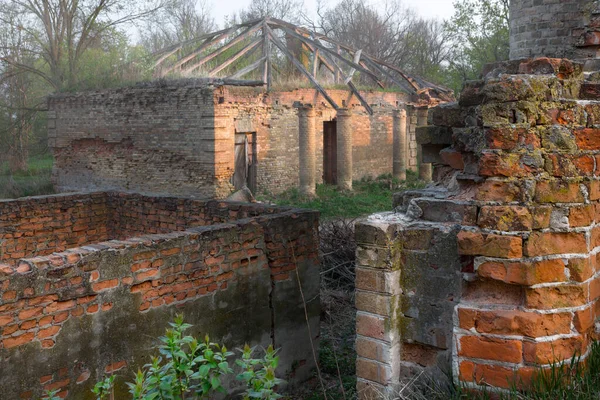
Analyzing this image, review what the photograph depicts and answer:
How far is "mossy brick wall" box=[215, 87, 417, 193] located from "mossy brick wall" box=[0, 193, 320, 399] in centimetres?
921

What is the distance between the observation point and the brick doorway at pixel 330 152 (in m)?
20.3

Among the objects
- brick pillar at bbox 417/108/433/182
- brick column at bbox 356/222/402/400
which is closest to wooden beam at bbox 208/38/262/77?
brick pillar at bbox 417/108/433/182

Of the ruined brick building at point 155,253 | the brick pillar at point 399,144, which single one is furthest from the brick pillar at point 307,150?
the brick pillar at point 399,144

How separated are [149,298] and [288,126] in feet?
44.2

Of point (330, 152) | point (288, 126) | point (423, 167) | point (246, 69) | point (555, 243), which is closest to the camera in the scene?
point (555, 243)

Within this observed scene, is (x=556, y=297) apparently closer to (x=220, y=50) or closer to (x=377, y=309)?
(x=377, y=309)

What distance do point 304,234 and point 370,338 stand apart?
2.68 meters

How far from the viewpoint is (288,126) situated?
58.1 feet

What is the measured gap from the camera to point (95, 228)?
7.89m

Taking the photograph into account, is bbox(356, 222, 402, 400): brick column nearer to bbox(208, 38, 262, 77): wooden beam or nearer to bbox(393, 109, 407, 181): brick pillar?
bbox(208, 38, 262, 77): wooden beam

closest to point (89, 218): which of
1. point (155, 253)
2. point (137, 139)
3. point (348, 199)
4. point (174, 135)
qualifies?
point (155, 253)

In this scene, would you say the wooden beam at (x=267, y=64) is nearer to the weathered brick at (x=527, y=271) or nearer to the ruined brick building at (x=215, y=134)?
the ruined brick building at (x=215, y=134)

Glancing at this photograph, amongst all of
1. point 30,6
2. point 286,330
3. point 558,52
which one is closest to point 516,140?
point 286,330

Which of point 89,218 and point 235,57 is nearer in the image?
point 89,218
